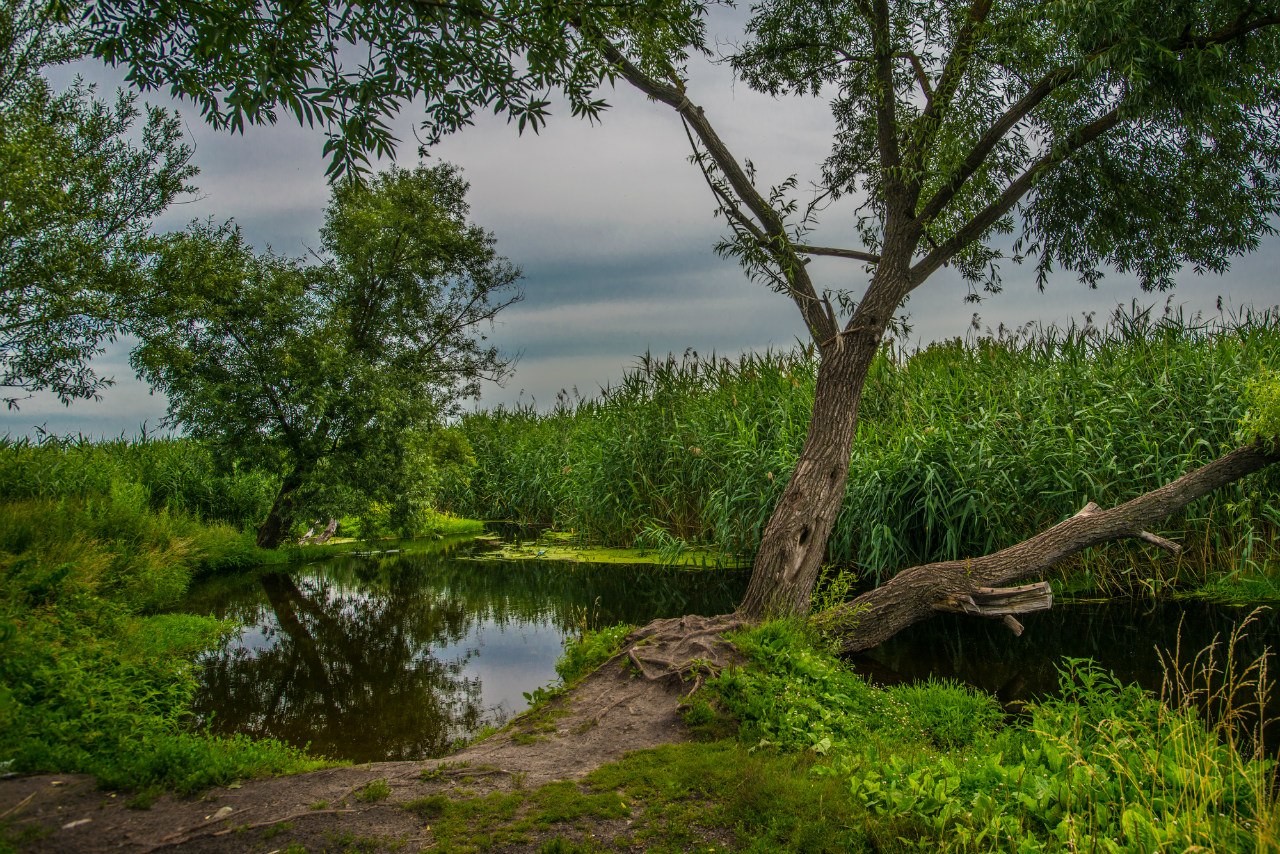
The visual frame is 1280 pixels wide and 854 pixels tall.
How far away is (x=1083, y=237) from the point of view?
10953mm

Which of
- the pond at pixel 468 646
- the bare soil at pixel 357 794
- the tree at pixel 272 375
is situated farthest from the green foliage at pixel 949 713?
the tree at pixel 272 375

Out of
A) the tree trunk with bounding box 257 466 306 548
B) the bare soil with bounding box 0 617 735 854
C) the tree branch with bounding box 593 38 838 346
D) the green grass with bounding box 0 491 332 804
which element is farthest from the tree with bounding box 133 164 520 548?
the bare soil with bounding box 0 617 735 854

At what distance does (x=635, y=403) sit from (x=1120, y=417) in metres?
7.53

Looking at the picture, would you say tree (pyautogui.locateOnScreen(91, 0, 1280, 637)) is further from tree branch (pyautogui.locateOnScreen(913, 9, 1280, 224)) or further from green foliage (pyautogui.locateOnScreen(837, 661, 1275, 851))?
green foliage (pyautogui.locateOnScreen(837, 661, 1275, 851))

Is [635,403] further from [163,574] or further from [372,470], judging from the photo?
[163,574]

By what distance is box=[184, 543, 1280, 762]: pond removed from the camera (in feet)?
20.9

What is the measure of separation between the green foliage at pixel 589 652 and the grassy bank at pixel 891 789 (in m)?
1.33

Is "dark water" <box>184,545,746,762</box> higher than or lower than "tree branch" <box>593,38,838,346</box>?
lower

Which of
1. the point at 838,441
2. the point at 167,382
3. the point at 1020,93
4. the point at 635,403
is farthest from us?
the point at 635,403

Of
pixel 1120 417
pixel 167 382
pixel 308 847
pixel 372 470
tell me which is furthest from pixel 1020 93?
pixel 167 382

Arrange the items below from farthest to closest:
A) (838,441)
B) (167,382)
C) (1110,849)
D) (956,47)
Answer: (167,382)
(956,47)
(838,441)
(1110,849)

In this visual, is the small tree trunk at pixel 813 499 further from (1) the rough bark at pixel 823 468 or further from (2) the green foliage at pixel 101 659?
(2) the green foliage at pixel 101 659

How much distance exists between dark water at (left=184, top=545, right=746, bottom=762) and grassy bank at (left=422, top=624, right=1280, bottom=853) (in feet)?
6.80

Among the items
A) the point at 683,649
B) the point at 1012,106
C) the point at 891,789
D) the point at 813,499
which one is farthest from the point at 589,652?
the point at 1012,106
